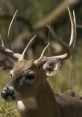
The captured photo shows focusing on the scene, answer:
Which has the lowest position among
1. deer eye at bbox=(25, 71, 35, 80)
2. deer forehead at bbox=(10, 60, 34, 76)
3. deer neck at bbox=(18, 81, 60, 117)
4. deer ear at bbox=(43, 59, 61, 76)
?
deer neck at bbox=(18, 81, 60, 117)

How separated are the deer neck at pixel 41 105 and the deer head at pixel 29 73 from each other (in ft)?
0.23

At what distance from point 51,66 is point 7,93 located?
926 mm

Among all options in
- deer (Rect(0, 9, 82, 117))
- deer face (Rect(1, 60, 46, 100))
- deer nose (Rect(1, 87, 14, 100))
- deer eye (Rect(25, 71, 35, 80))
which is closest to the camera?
deer nose (Rect(1, 87, 14, 100))

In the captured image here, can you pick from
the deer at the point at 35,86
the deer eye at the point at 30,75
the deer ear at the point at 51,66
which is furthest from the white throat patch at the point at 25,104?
the deer ear at the point at 51,66

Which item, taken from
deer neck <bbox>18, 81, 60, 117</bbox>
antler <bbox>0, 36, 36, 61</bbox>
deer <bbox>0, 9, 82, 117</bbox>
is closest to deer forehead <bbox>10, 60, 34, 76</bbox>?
deer <bbox>0, 9, 82, 117</bbox>

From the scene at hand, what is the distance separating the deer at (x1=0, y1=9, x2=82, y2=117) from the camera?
8.20 m

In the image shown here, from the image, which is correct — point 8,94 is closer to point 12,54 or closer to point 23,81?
point 23,81

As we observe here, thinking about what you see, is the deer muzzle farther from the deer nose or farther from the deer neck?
the deer neck

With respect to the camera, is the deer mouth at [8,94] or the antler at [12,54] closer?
the deer mouth at [8,94]

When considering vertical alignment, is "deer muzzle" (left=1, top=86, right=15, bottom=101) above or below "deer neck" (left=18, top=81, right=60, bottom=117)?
above

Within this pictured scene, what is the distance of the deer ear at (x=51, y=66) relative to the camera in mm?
8633

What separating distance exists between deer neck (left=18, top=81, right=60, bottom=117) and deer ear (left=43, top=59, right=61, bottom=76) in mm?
174

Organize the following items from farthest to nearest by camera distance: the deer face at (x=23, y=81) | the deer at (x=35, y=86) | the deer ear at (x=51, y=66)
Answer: the deer ear at (x=51, y=66), the deer at (x=35, y=86), the deer face at (x=23, y=81)

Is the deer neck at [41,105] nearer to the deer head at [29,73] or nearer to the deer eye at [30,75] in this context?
the deer head at [29,73]
